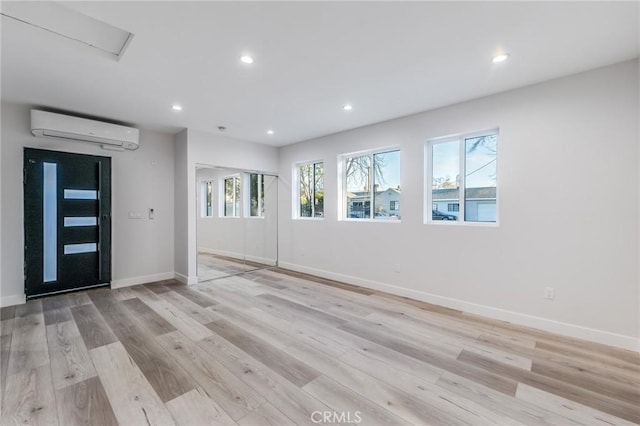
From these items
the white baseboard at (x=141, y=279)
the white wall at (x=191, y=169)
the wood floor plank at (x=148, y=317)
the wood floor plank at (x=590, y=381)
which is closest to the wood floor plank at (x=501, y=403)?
the wood floor plank at (x=590, y=381)

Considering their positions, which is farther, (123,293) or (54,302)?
(123,293)

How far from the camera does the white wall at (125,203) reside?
361cm

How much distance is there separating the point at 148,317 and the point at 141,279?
1.86 m

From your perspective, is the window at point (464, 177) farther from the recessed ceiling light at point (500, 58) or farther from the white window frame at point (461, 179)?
the recessed ceiling light at point (500, 58)

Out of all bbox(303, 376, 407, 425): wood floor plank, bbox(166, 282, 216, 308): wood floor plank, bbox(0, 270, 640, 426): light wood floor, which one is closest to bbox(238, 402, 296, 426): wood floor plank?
bbox(0, 270, 640, 426): light wood floor

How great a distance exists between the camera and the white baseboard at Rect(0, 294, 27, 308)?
3564 millimetres

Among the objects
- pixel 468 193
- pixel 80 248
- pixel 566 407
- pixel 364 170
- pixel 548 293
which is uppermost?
pixel 364 170

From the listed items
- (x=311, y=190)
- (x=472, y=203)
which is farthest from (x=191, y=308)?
(x=472, y=203)

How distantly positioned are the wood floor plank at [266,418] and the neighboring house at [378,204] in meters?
3.16

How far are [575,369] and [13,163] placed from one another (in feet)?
21.6

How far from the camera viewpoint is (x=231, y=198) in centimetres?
632

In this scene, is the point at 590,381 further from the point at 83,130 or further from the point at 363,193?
the point at 83,130

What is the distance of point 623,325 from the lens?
253 centimetres

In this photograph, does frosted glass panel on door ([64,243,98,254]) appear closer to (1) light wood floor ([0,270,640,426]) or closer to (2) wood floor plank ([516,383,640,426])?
(1) light wood floor ([0,270,640,426])
